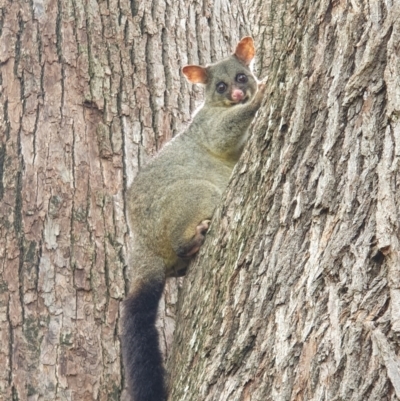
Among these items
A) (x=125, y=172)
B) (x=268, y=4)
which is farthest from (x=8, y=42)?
(x=268, y=4)

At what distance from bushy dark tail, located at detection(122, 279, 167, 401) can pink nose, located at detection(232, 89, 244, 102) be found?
1859mm

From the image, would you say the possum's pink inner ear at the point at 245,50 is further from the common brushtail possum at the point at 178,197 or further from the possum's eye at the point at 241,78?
the possum's eye at the point at 241,78

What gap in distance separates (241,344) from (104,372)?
212 cm

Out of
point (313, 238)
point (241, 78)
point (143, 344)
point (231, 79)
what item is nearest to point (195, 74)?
point (231, 79)

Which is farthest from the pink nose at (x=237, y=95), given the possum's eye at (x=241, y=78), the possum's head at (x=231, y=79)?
the possum's eye at (x=241, y=78)

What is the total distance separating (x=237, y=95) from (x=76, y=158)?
1497 mm

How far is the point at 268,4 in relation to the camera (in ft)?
23.1

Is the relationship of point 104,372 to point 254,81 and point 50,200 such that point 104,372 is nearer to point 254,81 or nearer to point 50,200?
point 50,200

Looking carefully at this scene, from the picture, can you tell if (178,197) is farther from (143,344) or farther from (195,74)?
(195,74)

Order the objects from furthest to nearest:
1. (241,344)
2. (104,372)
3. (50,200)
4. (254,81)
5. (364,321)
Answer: (254,81) → (50,200) → (104,372) → (241,344) → (364,321)

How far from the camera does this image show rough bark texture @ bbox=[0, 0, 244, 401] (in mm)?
4863

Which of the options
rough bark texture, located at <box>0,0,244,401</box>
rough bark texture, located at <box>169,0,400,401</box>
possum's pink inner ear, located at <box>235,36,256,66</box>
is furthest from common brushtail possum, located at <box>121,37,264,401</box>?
rough bark texture, located at <box>169,0,400,401</box>

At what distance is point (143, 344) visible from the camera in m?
4.35

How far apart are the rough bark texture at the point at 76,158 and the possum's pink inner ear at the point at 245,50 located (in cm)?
34
